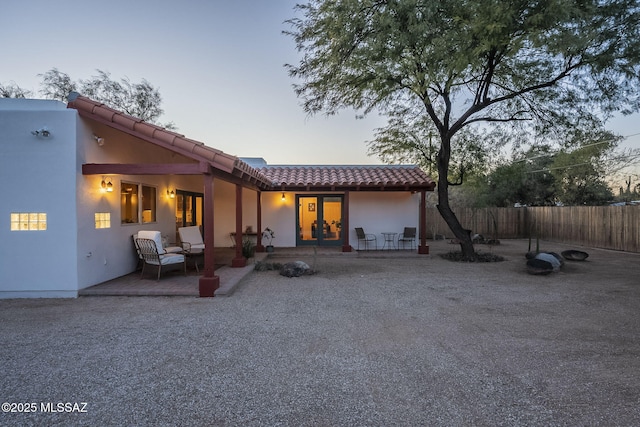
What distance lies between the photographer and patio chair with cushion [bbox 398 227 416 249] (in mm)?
12000

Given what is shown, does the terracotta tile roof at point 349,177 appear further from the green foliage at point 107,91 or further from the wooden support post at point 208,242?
the green foliage at point 107,91

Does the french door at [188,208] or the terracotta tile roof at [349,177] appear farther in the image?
the terracotta tile roof at [349,177]

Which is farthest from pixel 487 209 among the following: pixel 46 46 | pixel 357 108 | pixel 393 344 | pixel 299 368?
pixel 46 46

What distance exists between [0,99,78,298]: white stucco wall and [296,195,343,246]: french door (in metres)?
7.78

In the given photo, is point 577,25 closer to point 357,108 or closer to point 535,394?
point 357,108

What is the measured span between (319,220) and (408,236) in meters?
3.37

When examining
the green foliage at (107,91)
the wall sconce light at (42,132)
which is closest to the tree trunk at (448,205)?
the wall sconce light at (42,132)

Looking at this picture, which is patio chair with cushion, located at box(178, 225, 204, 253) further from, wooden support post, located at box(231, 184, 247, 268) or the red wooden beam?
the red wooden beam

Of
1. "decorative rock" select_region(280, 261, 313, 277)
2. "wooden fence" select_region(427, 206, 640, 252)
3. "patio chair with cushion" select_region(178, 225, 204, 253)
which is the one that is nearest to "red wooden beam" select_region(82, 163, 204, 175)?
"patio chair with cushion" select_region(178, 225, 204, 253)

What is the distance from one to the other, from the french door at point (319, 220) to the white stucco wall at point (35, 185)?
778 cm

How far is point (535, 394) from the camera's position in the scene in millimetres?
2668

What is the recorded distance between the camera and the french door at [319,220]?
12.4 m

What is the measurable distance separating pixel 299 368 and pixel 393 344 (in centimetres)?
120

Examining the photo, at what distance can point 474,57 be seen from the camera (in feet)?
21.2
